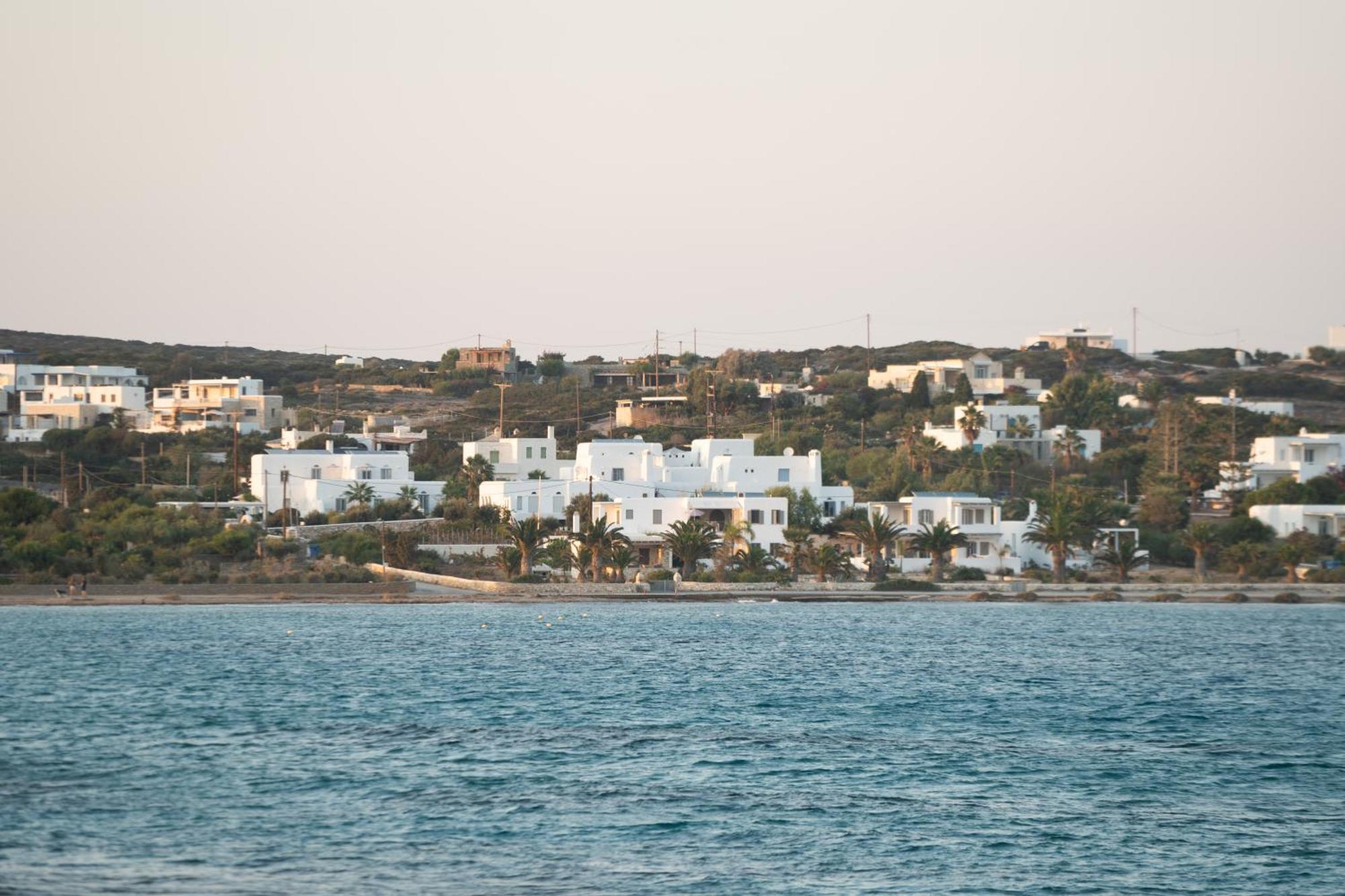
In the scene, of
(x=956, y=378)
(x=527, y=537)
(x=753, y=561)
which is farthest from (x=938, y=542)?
(x=956, y=378)

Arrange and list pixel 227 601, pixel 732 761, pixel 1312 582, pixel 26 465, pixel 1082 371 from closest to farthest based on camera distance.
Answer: pixel 732 761
pixel 227 601
pixel 1312 582
pixel 26 465
pixel 1082 371

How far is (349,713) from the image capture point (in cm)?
3934

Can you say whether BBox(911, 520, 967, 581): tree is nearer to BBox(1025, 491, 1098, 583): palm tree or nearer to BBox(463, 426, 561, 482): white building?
BBox(1025, 491, 1098, 583): palm tree

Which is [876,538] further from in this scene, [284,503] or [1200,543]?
[284,503]

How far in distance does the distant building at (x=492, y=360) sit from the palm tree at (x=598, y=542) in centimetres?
8220

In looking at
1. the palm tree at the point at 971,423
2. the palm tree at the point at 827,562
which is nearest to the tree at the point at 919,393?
the palm tree at the point at 971,423

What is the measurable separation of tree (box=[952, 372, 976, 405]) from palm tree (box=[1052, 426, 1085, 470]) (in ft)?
52.3

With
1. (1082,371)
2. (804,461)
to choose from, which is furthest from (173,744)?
(1082,371)

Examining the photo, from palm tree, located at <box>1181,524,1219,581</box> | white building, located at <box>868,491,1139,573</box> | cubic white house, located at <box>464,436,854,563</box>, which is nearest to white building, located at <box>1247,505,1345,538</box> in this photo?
palm tree, located at <box>1181,524,1219,581</box>

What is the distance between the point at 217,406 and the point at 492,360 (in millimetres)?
43124

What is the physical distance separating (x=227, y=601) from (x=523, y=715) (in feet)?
115

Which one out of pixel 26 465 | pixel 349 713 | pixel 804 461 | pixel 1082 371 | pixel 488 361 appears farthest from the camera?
pixel 488 361

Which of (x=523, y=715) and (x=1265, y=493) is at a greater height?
(x=1265, y=493)

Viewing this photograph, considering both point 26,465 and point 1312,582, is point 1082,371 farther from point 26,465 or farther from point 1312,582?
point 26,465
